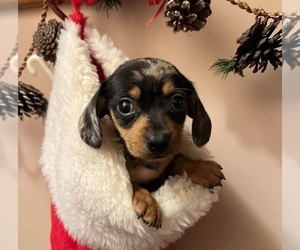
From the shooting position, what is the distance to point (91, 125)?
920mm

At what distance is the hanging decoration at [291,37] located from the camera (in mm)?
961

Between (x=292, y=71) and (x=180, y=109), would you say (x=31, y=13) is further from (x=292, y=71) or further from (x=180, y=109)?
(x=292, y=71)

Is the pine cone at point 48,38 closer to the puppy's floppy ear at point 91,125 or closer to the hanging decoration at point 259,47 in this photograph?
the puppy's floppy ear at point 91,125

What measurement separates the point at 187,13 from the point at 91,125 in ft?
1.03

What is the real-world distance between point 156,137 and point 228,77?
1.16 ft

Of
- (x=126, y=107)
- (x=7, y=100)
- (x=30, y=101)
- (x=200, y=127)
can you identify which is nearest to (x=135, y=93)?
(x=126, y=107)

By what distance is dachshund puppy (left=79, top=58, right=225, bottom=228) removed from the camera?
878 mm

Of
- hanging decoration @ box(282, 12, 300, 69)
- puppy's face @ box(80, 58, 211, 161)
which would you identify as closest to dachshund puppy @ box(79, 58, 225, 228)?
puppy's face @ box(80, 58, 211, 161)

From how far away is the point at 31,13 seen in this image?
4.33ft

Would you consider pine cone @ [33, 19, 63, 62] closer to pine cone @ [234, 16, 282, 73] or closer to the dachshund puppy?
the dachshund puppy

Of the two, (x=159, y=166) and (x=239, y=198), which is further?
(x=239, y=198)

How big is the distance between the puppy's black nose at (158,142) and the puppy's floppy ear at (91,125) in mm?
109

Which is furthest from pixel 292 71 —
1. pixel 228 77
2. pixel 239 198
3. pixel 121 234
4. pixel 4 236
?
pixel 4 236

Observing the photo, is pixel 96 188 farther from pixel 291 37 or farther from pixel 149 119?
pixel 291 37
